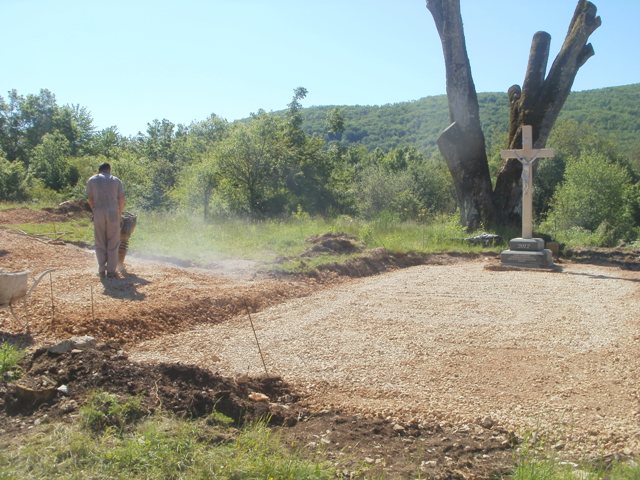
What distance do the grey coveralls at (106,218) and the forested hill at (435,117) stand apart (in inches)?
2537

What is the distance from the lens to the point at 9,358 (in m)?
5.59

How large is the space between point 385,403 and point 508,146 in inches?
557

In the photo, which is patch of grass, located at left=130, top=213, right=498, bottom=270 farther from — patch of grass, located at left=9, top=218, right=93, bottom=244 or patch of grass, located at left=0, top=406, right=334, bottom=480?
patch of grass, located at left=0, top=406, right=334, bottom=480

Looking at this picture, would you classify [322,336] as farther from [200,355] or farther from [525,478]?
[525,478]

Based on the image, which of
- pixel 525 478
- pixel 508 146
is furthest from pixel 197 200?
pixel 525 478

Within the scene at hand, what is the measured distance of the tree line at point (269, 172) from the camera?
2286cm

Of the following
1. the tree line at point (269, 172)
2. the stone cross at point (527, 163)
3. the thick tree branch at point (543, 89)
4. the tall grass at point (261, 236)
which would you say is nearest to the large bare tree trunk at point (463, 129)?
the thick tree branch at point (543, 89)

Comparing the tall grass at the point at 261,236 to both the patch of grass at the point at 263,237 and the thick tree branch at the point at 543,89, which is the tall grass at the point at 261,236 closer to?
the patch of grass at the point at 263,237

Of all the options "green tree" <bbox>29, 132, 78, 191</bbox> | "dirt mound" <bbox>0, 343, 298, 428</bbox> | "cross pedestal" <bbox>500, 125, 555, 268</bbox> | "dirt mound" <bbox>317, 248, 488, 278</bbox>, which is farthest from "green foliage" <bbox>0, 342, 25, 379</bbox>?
"green tree" <bbox>29, 132, 78, 191</bbox>

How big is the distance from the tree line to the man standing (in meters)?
10.9

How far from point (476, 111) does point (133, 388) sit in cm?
1531

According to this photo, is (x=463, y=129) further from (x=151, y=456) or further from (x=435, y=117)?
(x=435, y=117)

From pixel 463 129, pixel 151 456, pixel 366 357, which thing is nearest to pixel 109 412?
pixel 151 456

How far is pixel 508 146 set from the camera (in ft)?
60.3
